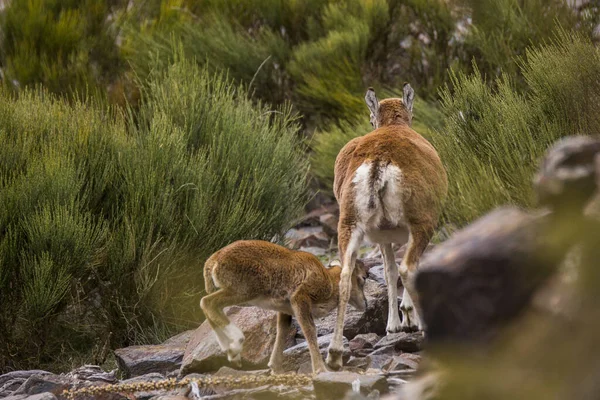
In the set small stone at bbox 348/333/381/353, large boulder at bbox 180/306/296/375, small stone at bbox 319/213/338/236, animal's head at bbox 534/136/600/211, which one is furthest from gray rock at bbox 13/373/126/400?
small stone at bbox 319/213/338/236

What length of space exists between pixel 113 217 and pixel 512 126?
4026mm

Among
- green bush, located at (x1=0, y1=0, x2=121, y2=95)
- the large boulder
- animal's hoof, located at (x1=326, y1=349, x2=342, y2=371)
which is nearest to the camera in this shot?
animal's hoof, located at (x1=326, y1=349, x2=342, y2=371)

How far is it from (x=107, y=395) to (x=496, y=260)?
394 cm

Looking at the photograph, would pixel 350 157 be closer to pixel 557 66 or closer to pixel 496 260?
pixel 557 66

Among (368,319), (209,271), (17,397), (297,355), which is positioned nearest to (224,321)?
(209,271)

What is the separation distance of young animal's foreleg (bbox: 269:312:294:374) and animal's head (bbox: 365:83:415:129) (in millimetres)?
2008

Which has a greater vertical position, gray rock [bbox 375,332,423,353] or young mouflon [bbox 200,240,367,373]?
young mouflon [bbox 200,240,367,373]

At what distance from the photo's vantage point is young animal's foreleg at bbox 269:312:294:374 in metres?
6.52

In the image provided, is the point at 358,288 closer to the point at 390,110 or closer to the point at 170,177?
the point at 390,110

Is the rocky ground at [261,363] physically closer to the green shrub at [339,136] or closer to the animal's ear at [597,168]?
the animal's ear at [597,168]

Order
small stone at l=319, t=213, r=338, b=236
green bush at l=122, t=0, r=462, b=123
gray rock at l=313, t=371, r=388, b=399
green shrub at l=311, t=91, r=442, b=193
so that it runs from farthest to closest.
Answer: green bush at l=122, t=0, r=462, b=123, green shrub at l=311, t=91, r=442, b=193, small stone at l=319, t=213, r=338, b=236, gray rock at l=313, t=371, r=388, b=399

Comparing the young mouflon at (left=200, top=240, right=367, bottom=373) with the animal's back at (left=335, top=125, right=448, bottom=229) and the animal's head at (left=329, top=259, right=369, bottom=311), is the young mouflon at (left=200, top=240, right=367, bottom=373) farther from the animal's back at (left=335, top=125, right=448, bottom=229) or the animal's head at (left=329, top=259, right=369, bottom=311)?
the animal's back at (left=335, top=125, right=448, bottom=229)

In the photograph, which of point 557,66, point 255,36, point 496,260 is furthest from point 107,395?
point 255,36

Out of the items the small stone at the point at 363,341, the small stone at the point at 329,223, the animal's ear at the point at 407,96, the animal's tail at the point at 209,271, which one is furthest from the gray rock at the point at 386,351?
the small stone at the point at 329,223
